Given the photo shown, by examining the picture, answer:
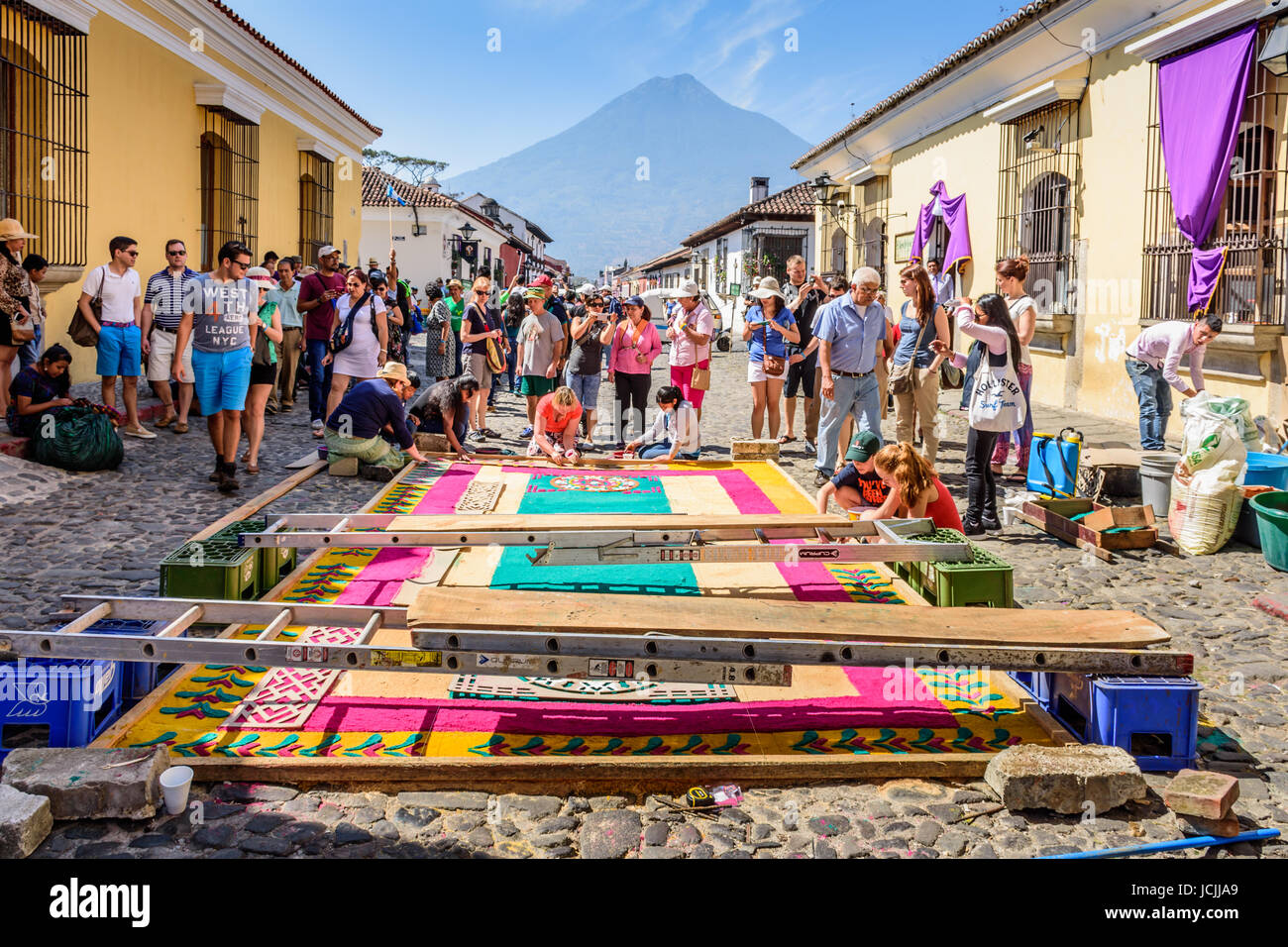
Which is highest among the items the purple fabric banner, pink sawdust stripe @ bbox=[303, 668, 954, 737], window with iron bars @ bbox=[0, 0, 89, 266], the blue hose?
window with iron bars @ bbox=[0, 0, 89, 266]

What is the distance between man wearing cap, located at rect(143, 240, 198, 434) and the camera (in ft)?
28.4

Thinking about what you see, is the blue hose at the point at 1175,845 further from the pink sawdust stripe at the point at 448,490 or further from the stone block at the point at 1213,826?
the pink sawdust stripe at the point at 448,490

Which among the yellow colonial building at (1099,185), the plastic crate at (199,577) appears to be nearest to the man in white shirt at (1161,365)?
the yellow colonial building at (1099,185)

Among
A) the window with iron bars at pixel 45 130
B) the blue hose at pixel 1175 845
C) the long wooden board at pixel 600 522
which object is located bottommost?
the blue hose at pixel 1175 845

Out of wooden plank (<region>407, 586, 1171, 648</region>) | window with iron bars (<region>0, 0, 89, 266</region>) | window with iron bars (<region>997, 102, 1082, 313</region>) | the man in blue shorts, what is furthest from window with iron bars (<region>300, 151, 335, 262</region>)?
wooden plank (<region>407, 586, 1171, 648</region>)

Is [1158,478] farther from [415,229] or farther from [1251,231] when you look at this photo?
[415,229]

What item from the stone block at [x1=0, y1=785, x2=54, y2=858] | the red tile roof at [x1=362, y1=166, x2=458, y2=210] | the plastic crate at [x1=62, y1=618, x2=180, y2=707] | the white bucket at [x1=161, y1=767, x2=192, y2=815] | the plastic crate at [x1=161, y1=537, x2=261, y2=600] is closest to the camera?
the stone block at [x1=0, y1=785, x2=54, y2=858]

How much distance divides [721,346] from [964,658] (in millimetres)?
20387

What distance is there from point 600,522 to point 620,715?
1.84 m

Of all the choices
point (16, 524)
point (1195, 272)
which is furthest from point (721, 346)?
point (16, 524)

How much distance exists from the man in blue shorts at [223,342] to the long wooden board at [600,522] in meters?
2.52

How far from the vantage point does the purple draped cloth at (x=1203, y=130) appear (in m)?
10.2

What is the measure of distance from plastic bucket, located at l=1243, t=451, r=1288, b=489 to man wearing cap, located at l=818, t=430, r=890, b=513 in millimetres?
2766

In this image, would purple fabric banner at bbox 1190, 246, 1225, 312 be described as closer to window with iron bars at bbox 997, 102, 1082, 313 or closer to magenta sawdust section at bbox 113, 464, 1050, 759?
window with iron bars at bbox 997, 102, 1082, 313
